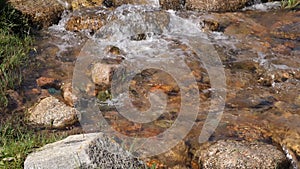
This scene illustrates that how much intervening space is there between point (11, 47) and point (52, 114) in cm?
206

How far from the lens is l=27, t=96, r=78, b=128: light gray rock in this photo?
527cm

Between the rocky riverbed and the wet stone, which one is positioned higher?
the wet stone

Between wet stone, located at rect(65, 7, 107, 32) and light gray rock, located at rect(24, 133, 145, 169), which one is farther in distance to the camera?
wet stone, located at rect(65, 7, 107, 32)

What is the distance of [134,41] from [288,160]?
4.18m

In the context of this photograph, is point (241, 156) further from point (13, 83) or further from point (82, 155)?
point (13, 83)

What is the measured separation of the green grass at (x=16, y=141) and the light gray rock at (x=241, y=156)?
65.9 inches

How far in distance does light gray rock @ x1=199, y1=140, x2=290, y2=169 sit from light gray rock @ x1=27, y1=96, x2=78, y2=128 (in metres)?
1.77

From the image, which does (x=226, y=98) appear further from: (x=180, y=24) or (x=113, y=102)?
(x=180, y=24)

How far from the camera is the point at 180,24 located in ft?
28.5

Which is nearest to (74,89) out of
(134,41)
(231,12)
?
(134,41)

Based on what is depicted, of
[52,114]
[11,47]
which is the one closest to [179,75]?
[52,114]

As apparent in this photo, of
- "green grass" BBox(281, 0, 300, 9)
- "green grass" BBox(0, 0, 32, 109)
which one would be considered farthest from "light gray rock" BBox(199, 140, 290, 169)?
"green grass" BBox(281, 0, 300, 9)

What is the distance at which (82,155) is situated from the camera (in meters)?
3.50

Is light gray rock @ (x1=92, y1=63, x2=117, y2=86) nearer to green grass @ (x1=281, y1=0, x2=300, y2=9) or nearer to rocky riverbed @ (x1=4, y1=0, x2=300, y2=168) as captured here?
rocky riverbed @ (x1=4, y1=0, x2=300, y2=168)
